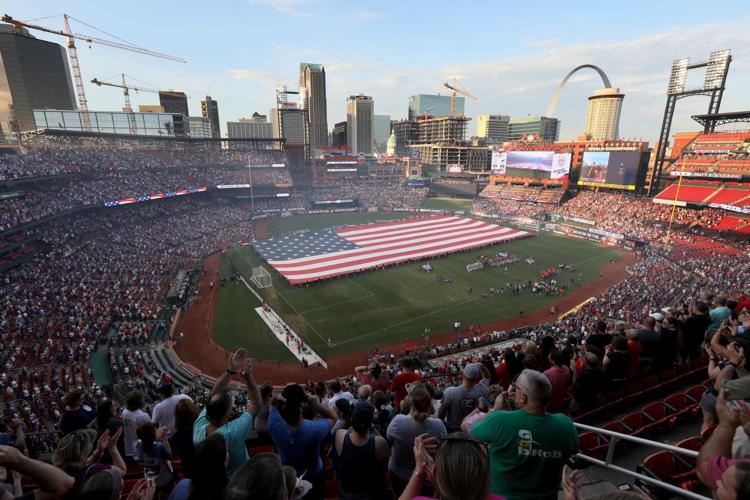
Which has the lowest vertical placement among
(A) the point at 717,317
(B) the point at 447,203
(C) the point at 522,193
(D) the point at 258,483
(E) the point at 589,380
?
(B) the point at 447,203

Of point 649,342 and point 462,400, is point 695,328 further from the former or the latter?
point 462,400

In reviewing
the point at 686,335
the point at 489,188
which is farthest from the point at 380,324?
the point at 489,188

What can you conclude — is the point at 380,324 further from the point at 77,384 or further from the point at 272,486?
the point at 272,486

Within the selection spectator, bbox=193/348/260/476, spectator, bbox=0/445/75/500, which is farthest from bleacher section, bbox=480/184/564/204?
spectator, bbox=0/445/75/500

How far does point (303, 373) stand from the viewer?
22.0m

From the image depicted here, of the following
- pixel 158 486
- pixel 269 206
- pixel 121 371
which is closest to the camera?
pixel 158 486

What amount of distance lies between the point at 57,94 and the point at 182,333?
20303 centimetres

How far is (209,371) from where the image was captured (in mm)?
22094

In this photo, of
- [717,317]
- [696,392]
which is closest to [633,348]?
[696,392]

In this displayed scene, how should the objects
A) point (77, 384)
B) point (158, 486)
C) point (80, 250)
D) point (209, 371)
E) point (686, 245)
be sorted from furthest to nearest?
1. point (686, 245)
2. point (80, 250)
3. point (209, 371)
4. point (77, 384)
5. point (158, 486)

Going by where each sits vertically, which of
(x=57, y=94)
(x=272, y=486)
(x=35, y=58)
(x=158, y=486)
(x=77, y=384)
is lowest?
(x=77, y=384)

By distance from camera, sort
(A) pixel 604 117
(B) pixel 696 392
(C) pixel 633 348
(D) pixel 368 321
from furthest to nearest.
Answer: (A) pixel 604 117 < (D) pixel 368 321 < (C) pixel 633 348 < (B) pixel 696 392

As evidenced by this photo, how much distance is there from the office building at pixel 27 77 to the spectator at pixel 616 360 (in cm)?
20379

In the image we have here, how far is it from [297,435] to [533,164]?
7593 centimetres
